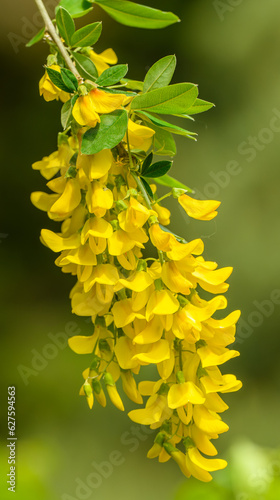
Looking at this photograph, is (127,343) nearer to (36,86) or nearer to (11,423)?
(11,423)

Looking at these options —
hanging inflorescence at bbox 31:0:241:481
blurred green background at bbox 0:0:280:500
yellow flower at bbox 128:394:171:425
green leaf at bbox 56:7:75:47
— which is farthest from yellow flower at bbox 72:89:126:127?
blurred green background at bbox 0:0:280:500

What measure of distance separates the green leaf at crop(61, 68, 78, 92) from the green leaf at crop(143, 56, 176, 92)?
63mm

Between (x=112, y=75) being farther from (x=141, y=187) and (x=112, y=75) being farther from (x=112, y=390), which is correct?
(x=112, y=390)

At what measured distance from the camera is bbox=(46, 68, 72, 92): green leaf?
375 mm

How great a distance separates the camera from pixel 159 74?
0.41 m

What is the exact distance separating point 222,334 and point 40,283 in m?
0.81

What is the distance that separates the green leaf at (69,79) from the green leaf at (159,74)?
6 cm

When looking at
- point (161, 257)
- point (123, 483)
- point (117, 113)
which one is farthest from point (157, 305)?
point (123, 483)

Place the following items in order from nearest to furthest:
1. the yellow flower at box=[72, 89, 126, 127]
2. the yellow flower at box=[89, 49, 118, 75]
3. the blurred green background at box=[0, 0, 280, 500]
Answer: the yellow flower at box=[72, 89, 126, 127] → the yellow flower at box=[89, 49, 118, 75] → the blurred green background at box=[0, 0, 280, 500]

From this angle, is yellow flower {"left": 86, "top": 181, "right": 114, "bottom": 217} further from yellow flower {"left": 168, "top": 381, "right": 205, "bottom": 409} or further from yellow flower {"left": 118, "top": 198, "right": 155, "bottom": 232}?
yellow flower {"left": 168, "top": 381, "right": 205, "bottom": 409}

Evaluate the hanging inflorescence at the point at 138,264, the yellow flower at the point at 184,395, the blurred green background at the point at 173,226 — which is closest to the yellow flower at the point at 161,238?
the hanging inflorescence at the point at 138,264

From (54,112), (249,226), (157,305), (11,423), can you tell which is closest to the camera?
(157,305)

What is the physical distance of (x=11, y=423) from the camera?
102cm

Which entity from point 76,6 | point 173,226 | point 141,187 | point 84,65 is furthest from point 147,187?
point 173,226
